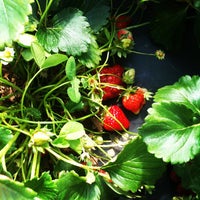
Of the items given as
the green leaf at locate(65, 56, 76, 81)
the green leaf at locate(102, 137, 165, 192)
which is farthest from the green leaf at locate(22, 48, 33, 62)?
the green leaf at locate(102, 137, 165, 192)

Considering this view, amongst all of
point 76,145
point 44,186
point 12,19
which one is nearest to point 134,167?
point 76,145

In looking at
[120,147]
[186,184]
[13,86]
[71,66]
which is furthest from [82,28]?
[186,184]

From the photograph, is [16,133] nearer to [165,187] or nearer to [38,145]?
[38,145]

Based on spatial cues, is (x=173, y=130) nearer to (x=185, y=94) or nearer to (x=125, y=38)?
(x=185, y=94)

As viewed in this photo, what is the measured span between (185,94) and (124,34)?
0.97 feet

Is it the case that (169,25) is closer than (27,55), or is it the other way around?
(27,55)

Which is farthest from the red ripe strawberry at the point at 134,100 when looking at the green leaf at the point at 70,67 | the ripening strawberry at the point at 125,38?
the green leaf at the point at 70,67

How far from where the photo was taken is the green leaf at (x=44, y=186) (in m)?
1.12

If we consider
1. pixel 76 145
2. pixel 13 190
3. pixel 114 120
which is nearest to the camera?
pixel 13 190

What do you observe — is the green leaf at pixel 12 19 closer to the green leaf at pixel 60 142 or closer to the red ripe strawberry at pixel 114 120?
the green leaf at pixel 60 142

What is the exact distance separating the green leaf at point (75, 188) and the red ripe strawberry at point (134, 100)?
261mm

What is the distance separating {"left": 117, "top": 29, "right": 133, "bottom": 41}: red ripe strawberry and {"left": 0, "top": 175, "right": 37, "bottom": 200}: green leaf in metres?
0.58

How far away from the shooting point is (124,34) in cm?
144

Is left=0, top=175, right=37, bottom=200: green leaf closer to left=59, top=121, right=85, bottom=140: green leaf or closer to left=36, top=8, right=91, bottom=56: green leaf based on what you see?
left=59, top=121, right=85, bottom=140: green leaf
